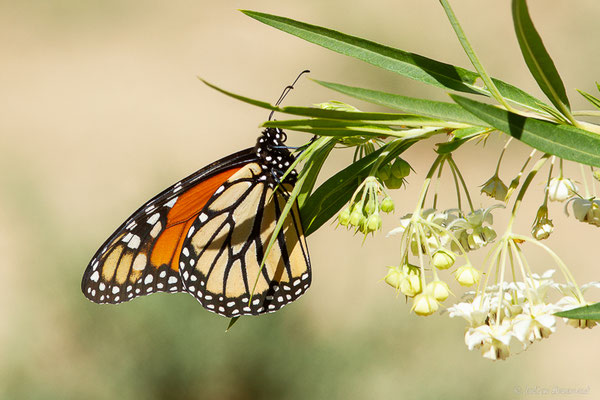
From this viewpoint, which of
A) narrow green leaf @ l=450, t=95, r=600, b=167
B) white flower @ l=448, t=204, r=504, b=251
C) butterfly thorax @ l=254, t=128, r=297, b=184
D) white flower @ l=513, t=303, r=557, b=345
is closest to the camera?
narrow green leaf @ l=450, t=95, r=600, b=167

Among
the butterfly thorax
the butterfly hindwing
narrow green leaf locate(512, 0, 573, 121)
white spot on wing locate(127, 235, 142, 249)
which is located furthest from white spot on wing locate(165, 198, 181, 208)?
narrow green leaf locate(512, 0, 573, 121)

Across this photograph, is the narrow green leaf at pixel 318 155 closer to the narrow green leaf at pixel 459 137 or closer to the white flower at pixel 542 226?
the narrow green leaf at pixel 459 137

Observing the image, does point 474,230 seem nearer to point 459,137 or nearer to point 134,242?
point 459,137

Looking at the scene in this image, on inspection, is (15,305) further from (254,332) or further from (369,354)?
(369,354)

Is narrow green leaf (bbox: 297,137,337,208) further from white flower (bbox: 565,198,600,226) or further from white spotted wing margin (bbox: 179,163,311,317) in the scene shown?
white spotted wing margin (bbox: 179,163,311,317)

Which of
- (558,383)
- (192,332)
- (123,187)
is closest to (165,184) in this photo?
(123,187)

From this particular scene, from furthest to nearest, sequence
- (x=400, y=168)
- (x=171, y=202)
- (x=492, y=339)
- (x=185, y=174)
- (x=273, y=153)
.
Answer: (x=185, y=174)
(x=171, y=202)
(x=273, y=153)
(x=400, y=168)
(x=492, y=339)

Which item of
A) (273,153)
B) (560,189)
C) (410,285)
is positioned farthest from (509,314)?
(273,153)
